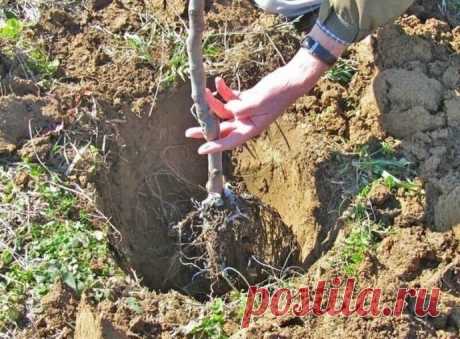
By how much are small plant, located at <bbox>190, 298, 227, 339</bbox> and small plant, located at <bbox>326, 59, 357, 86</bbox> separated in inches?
40.8

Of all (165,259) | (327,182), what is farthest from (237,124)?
(165,259)

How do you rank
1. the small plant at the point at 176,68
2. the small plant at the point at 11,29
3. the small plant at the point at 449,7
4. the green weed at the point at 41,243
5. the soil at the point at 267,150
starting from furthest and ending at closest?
the small plant at the point at 449,7 < the small plant at the point at 11,29 < the small plant at the point at 176,68 < the soil at the point at 267,150 < the green weed at the point at 41,243

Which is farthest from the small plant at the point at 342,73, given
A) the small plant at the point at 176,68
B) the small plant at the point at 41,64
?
the small plant at the point at 41,64

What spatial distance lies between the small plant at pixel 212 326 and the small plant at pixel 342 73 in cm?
104

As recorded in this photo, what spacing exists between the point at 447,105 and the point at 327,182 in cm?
50

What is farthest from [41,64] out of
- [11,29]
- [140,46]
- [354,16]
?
[354,16]

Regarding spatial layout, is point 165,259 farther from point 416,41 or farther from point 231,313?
point 416,41

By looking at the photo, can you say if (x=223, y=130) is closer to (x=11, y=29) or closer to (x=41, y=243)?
(x=41, y=243)

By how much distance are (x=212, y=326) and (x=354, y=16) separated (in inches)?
40.3

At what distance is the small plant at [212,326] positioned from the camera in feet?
7.80

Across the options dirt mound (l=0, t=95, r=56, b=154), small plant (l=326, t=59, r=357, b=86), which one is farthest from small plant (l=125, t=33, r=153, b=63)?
small plant (l=326, t=59, r=357, b=86)

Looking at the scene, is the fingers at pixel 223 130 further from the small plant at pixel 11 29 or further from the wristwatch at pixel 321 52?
the small plant at pixel 11 29

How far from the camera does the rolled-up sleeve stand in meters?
2.58

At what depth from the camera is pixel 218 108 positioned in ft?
8.74
